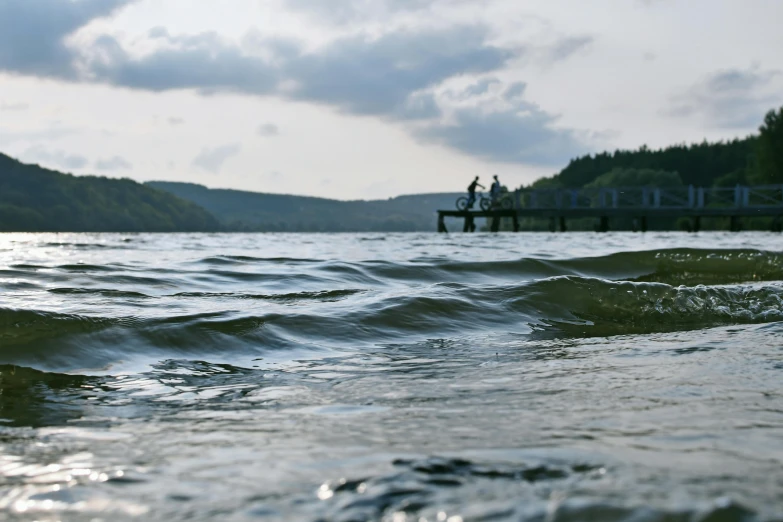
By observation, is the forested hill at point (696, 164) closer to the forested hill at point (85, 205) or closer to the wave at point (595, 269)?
the wave at point (595, 269)

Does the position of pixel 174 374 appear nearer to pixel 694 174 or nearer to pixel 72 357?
pixel 72 357

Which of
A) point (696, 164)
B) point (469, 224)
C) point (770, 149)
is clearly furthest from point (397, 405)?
point (696, 164)

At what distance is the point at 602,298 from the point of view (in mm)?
4883

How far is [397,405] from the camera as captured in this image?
213cm

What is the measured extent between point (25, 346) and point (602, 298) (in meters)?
3.30

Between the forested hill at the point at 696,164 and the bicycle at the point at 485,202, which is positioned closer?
the bicycle at the point at 485,202

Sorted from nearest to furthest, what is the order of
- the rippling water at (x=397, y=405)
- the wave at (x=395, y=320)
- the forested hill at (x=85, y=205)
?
the rippling water at (x=397, y=405) → the wave at (x=395, y=320) → the forested hill at (x=85, y=205)

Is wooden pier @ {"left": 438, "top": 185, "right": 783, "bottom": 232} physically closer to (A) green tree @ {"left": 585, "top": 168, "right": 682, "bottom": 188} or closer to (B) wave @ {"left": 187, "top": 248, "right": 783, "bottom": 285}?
(B) wave @ {"left": 187, "top": 248, "right": 783, "bottom": 285}

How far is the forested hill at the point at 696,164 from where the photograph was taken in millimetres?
58281

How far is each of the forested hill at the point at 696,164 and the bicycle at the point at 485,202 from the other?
2861 centimetres

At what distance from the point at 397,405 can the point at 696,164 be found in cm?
9728

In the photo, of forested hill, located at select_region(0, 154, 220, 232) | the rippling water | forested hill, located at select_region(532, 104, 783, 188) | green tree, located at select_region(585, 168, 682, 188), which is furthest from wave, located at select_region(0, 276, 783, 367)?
forested hill, located at select_region(0, 154, 220, 232)

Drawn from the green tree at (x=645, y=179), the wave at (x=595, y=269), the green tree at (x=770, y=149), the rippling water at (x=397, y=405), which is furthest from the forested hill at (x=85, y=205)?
the rippling water at (x=397, y=405)

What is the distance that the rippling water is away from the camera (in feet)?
4.20
